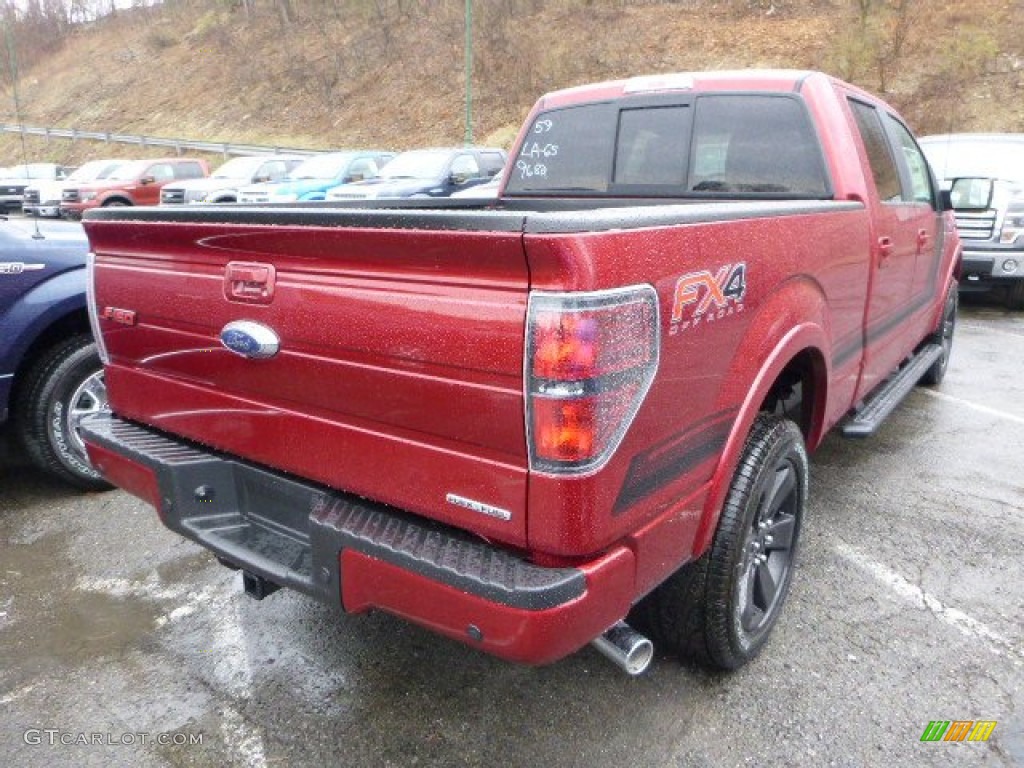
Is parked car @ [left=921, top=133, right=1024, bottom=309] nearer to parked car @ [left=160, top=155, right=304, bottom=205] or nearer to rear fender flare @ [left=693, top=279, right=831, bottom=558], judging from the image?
rear fender flare @ [left=693, top=279, right=831, bottom=558]

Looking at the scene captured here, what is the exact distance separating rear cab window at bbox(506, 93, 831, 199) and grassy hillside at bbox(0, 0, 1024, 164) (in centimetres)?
2237

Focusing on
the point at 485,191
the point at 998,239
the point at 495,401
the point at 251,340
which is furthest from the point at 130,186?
the point at 495,401

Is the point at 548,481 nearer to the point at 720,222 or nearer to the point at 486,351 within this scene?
the point at 486,351

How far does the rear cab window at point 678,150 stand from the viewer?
11.2 feet

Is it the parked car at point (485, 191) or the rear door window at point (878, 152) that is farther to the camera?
the parked car at point (485, 191)

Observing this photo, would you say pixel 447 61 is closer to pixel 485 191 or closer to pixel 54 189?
pixel 54 189

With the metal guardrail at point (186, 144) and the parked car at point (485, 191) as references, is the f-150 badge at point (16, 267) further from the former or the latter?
the metal guardrail at point (186, 144)

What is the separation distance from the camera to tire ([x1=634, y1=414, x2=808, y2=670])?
2357 millimetres

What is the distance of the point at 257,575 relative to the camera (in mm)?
2281

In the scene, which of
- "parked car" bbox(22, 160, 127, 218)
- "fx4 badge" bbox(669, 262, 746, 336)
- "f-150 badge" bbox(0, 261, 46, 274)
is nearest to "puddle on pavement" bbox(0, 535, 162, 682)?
"f-150 badge" bbox(0, 261, 46, 274)

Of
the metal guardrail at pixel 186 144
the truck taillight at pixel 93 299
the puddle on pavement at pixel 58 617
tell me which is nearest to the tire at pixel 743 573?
the puddle on pavement at pixel 58 617

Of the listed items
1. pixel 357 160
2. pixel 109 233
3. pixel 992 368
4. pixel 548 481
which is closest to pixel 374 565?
pixel 548 481

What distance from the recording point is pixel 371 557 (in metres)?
1.95

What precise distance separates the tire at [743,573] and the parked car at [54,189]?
20.4 m
